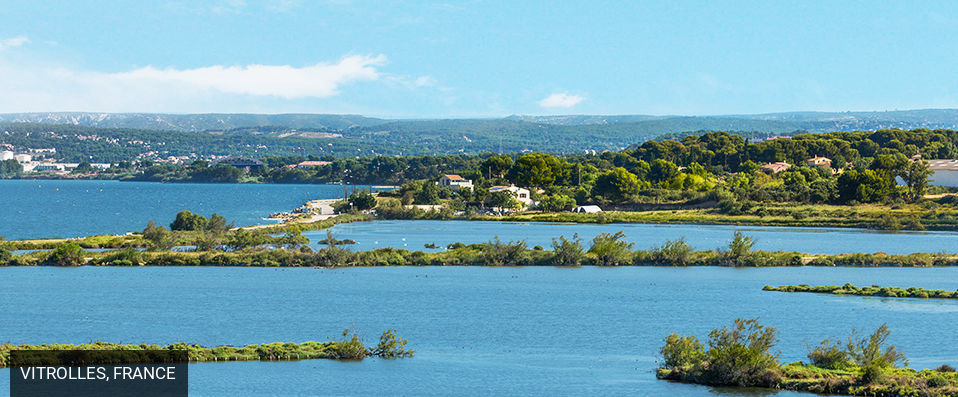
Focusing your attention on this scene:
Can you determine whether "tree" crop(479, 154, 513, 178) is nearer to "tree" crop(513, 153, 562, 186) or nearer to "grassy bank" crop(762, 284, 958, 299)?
"tree" crop(513, 153, 562, 186)

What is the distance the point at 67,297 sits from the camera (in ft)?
105

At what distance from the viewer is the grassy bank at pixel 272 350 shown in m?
21.7

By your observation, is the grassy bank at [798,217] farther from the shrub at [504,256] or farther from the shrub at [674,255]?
the shrub at [504,256]

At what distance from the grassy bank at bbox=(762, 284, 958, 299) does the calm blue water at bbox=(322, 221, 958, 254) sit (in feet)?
47.1

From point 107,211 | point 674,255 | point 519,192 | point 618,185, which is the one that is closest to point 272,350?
point 674,255

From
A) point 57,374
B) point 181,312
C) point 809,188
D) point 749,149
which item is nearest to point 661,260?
point 181,312

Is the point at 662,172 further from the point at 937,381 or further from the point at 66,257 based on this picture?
the point at 937,381

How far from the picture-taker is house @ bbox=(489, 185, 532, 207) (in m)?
80.7

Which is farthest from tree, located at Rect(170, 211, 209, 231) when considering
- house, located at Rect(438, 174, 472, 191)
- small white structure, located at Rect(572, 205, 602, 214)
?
house, located at Rect(438, 174, 472, 191)

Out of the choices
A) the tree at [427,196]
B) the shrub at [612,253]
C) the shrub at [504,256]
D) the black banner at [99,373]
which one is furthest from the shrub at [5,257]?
the tree at [427,196]

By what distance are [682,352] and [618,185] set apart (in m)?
58.2

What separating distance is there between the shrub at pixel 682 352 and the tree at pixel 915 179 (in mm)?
57393

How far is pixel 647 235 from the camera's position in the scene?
57.8m

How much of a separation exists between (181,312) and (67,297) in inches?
201
